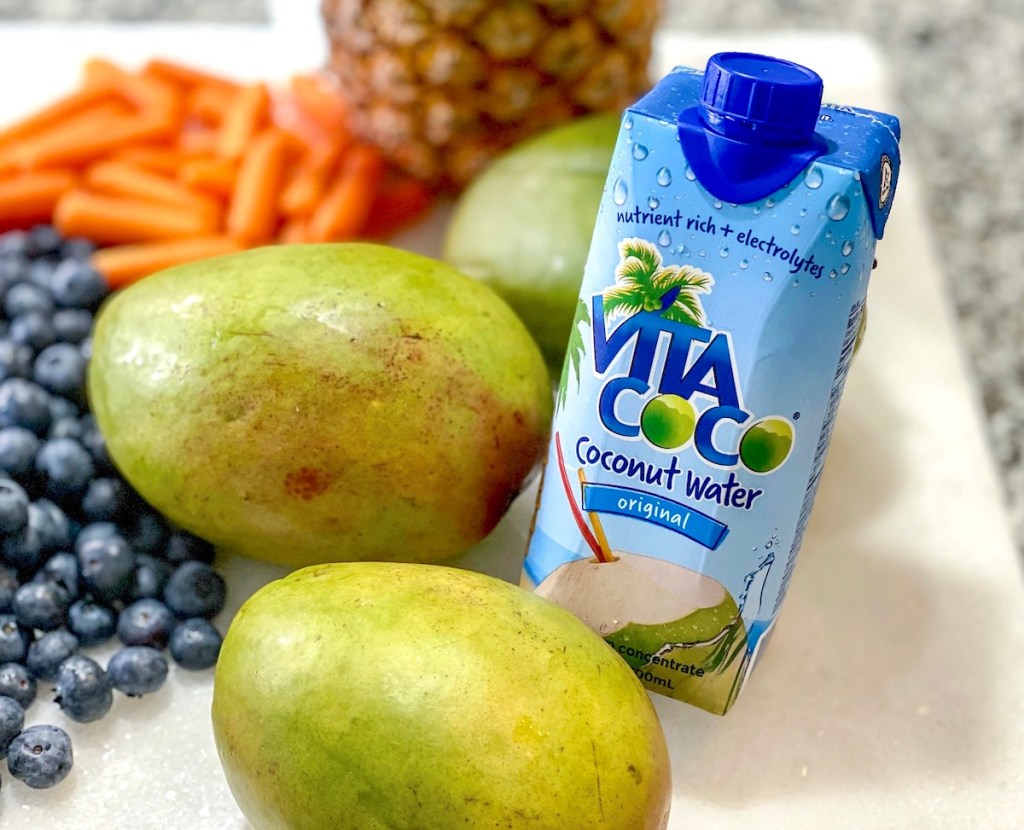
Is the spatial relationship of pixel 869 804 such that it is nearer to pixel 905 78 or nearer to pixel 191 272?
pixel 191 272

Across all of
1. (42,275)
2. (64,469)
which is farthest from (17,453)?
(42,275)

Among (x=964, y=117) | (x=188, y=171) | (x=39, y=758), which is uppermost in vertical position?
(x=964, y=117)

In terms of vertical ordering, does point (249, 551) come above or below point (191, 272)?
below

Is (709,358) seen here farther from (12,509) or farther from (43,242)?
(43,242)

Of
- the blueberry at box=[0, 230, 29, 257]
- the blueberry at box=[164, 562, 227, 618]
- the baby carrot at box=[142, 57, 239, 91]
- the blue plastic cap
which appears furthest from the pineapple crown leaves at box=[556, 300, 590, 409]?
the baby carrot at box=[142, 57, 239, 91]

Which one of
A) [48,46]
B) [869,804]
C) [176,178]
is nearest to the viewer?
[869,804]

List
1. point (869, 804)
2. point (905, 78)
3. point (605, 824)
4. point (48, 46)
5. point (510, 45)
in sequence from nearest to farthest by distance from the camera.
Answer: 1. point (605, 824)
2. point (869, 804)
3. point (510, 45)
4. point (48, 46)
5. point (905, 78)

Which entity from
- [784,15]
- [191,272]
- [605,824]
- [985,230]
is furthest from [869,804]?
[784,15]
